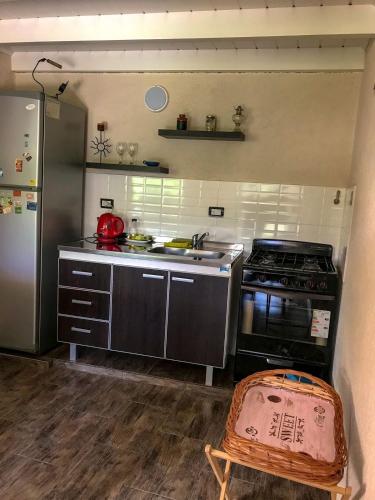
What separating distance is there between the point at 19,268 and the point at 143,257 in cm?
97

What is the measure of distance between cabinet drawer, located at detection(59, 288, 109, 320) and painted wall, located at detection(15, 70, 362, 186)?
1166mm

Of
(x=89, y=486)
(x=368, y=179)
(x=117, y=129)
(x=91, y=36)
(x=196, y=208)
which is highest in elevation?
(x=91, y=36)

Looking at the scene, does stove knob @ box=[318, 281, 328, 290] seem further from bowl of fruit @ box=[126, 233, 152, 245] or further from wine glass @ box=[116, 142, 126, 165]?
wine glass @ box=[116, 142, 126, 165]

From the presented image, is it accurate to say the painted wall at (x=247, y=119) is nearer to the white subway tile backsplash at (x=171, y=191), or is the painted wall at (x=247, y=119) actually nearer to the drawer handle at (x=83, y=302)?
the white subway tile backsplash at (x=171, y=191)

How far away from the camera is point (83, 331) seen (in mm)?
3021

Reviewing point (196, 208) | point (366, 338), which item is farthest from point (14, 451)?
point (196, 208)

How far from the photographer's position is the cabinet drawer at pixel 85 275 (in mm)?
2924

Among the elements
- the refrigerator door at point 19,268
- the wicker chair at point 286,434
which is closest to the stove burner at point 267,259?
the wicker chair at point 286,434

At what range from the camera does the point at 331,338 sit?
264 cm

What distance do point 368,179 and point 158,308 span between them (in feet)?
5.05

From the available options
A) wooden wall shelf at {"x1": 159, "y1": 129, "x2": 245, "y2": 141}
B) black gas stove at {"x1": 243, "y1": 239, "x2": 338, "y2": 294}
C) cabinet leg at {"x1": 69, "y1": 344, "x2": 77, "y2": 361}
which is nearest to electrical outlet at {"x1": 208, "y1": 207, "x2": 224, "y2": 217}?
black gas stove at {"x1": 243, "y1": 239, "x2": 338, "y2": 294}

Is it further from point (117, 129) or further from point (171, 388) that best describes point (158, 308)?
point (117, 129)

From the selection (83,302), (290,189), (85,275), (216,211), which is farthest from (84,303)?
(290,189)

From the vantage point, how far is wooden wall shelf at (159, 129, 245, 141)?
3.07 metres
